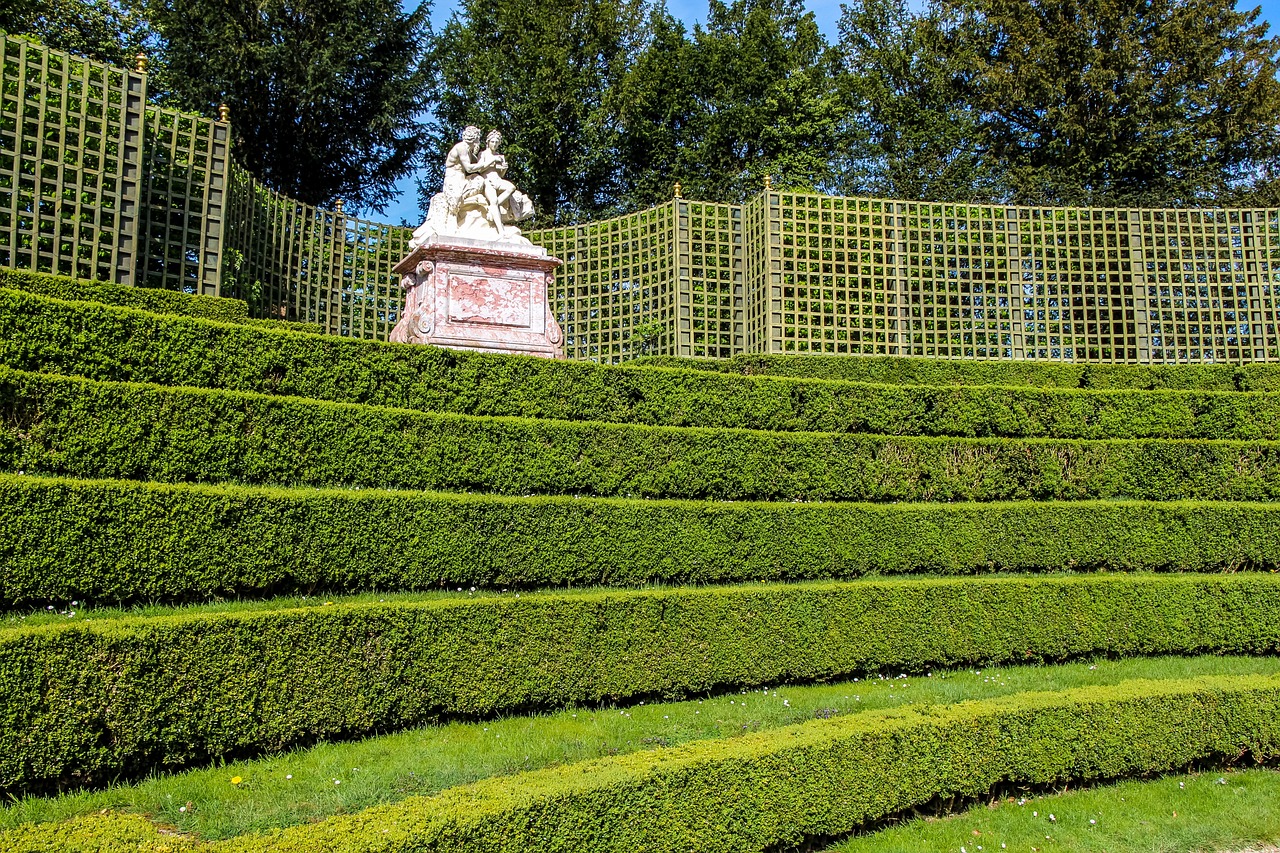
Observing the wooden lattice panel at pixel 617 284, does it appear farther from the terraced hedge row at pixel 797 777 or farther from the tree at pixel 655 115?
the terraced hedge row at pixel 797 777

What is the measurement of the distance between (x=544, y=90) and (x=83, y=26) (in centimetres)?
1122

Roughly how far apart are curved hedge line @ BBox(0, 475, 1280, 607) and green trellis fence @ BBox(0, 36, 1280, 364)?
23.2 ft

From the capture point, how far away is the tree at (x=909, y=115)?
25.6 m

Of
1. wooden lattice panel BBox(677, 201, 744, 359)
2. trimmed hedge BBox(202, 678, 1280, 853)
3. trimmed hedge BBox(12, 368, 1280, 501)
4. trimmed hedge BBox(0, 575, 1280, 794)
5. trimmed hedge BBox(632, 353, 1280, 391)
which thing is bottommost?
trimmed hedge BBox(202, 678, 1280, 853)

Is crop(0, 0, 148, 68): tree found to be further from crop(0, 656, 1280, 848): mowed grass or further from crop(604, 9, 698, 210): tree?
crop(0, 656, 1280, 848): mowed grass

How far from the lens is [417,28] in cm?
2548

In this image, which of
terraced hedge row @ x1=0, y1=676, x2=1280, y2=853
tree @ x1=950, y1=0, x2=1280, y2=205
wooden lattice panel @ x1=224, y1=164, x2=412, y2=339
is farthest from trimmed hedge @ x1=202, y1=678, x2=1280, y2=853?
tree @ x1=950, y1=0, x2=1280, y2=205

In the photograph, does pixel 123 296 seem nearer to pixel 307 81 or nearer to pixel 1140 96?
pixel 307 81

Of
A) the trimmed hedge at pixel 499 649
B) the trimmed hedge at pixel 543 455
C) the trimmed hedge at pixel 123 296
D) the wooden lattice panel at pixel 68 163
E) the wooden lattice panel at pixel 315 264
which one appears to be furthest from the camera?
the wooden lattice panel at pixel 315 264

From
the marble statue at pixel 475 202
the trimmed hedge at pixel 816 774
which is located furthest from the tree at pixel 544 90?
the trimmed hedge at pixel 816 774

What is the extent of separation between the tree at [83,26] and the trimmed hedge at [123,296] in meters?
14.1

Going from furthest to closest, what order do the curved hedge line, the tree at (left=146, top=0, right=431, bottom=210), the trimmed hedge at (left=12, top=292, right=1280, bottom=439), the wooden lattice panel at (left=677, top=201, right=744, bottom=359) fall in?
the tree at (left=146, top=0, right=431, bottom=210) → the wooden lattice panel at (left=677, top=201, right=744, bottom=359) → the trimmed hedge at (left=12, top=292, right=1280, bottom=439) → the curved hedge line

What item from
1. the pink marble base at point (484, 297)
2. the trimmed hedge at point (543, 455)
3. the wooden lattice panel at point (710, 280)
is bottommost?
the trimmed hedge at point (543, 455)

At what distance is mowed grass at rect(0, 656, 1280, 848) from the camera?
4.77 meters
